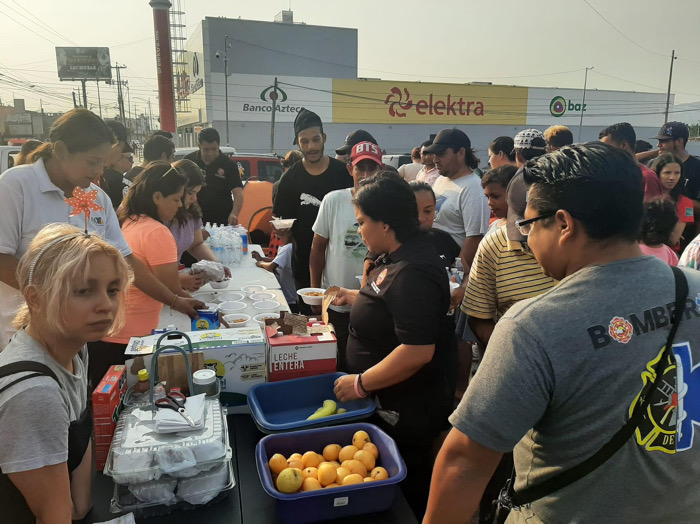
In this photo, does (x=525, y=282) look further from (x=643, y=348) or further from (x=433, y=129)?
(x=433, y=129)

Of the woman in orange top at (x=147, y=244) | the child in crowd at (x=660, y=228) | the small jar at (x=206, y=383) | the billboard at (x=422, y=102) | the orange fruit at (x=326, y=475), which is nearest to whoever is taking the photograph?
the orange fruit at (x=326, y=475)

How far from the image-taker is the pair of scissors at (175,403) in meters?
1.61

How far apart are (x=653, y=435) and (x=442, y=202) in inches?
112

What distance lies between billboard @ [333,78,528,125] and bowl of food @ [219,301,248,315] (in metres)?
32.2

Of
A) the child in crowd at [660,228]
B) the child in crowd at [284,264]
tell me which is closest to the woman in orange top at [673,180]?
the child in crowd at [660,228]

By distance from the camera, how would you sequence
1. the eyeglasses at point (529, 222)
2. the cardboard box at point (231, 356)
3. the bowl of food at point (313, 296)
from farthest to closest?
the bowl of food at point (313, 296) → the cardboard box at point (231, 356) → the eyeglasses at point (529, 222)

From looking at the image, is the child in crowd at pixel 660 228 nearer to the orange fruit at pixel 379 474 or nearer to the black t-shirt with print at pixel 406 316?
the black t-shirt with print at pixel 406 316

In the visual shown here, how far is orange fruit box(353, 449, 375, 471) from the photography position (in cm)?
164

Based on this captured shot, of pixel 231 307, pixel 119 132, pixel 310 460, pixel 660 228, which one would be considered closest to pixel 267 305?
pixel 231 307

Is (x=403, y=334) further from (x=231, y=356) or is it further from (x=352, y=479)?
(x=231, y=356)

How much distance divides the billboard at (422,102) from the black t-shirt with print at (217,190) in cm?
2901

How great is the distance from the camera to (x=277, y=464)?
161cm

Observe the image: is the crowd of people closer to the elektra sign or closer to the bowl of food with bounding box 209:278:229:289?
the bowl of food with bounding box 209:278:229:289

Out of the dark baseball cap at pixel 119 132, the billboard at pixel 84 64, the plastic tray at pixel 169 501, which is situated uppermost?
the billboard at pixel 84 64
